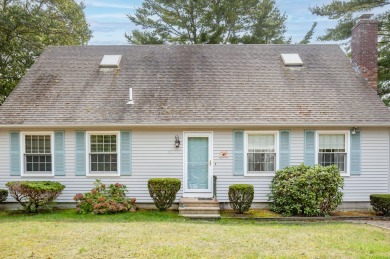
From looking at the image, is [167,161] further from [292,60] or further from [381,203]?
[381,203]

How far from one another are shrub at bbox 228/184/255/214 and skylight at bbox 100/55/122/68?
6.27 m

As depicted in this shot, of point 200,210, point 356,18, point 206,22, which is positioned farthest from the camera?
point 206,22

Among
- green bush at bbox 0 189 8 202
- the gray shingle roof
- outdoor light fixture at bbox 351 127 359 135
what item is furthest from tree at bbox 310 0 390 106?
green bush at bbox 0 189 8 202

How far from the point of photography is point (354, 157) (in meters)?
10.7

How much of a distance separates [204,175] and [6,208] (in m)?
6.21

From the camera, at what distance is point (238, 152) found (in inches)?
421

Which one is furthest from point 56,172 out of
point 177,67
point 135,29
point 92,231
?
point 135,29

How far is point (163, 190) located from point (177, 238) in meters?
3.22

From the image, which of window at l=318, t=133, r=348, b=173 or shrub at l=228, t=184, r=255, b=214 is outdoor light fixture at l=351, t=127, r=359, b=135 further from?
shrub at l=228, t=184, r=255, b=214

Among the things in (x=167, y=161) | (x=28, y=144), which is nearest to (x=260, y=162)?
(x=167, y=161)

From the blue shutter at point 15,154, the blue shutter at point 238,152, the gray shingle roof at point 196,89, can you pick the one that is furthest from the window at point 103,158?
the blue shutter at point 238,152

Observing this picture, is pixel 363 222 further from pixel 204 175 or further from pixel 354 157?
pixel 204 175

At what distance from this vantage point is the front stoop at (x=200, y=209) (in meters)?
9.58

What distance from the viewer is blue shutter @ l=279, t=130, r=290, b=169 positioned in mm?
10703
